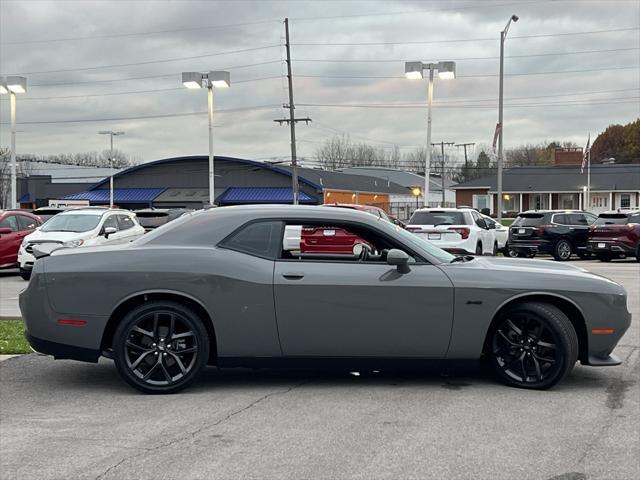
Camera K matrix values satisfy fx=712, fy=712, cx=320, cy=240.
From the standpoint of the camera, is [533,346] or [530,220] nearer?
[533,346]

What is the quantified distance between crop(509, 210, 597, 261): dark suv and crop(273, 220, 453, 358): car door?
18599mm

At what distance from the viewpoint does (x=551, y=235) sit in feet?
77.5

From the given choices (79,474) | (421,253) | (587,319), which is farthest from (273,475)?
(587,319)

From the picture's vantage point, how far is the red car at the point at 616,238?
22.5 m

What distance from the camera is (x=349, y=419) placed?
535 cm

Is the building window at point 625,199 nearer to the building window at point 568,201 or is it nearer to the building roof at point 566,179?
the building roof at point 566,179

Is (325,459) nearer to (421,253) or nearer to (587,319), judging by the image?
(421,253)

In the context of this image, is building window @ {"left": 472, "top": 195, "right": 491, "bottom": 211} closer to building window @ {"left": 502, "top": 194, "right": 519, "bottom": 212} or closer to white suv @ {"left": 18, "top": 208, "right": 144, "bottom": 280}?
building window @ {"left": 502, "top": 194, "right": 519, "bottom": 212}

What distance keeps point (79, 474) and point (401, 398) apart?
2.70m

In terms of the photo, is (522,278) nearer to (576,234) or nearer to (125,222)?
(125,222)

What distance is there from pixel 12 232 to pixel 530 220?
16137mm

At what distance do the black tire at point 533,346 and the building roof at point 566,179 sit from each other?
6223 cm

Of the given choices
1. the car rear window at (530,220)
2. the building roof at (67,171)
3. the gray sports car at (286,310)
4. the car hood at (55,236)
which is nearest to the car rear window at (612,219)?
the car rear window at (530,220)

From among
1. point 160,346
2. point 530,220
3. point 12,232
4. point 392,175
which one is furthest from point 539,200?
point 160,346
